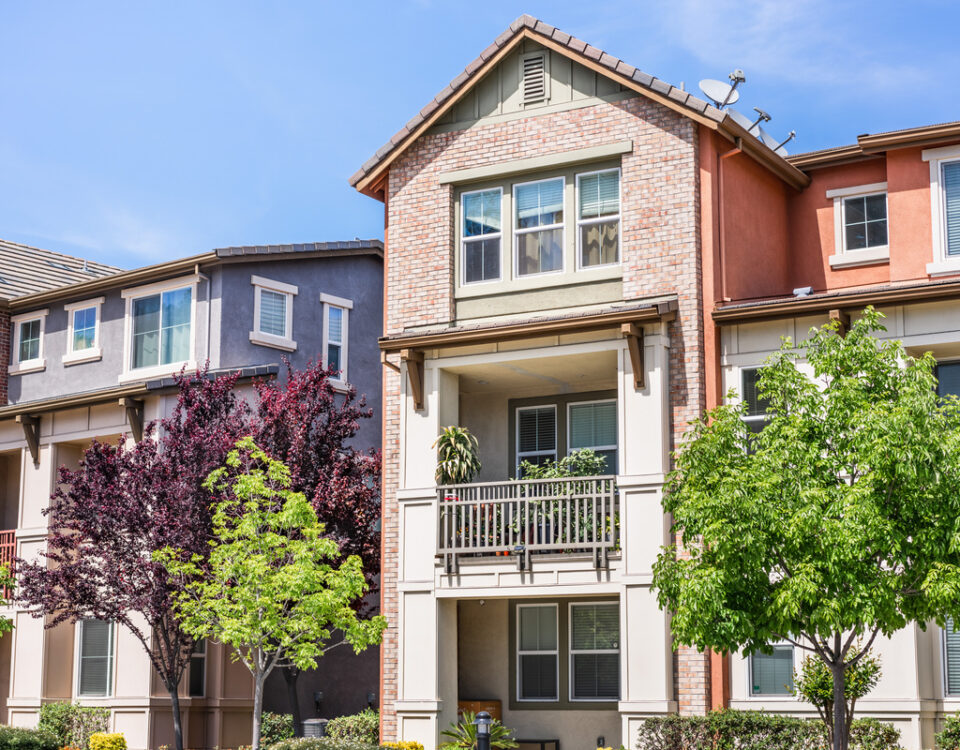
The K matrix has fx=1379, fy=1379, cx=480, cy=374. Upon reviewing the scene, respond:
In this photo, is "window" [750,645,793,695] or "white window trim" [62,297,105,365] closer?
"window" [750,645,793,695]

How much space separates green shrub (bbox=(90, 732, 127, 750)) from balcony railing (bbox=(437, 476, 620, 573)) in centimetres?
768

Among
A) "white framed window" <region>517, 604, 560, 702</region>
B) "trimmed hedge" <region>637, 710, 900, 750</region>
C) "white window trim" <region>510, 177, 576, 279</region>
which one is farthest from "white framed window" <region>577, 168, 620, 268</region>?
"trimmed hedge" <region>637, 710, 900, 750</region>

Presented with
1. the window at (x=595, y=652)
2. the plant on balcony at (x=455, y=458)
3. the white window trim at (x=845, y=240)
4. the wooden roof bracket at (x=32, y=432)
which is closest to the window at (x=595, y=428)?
the plant on balcony at (x=455, y=458)

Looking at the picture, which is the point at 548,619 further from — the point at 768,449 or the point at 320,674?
the point at 768,449

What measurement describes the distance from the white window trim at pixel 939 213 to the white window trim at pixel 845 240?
875mm

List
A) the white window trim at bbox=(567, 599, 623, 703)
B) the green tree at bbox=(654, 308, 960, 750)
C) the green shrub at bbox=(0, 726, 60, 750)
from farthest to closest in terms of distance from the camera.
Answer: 1. the green shrub at bbox=(0, 726, 60, 750)
2. the white window trim at bbox=(567, 599, 623, 703)
3. the green tree at bbox=(654, 308, 960, 750)

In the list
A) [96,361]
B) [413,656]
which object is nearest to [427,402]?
[413,656]

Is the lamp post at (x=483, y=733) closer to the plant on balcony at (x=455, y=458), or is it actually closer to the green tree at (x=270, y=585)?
the green tree at (x=270, y=585)

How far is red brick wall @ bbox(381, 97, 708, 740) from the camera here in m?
22.1

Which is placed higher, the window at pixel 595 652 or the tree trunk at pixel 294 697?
the window at pixel 595 652

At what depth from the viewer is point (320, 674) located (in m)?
28.8

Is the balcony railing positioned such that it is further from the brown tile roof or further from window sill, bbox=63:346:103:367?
the brown tile roof

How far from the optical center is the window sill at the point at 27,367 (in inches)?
1280

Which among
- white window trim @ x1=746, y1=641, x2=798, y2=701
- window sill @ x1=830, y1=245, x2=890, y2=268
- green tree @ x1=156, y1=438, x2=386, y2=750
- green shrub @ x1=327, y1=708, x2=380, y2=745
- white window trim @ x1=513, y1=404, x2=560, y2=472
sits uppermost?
window sill @ x1=830, y1=245, x2=890, y2=268
